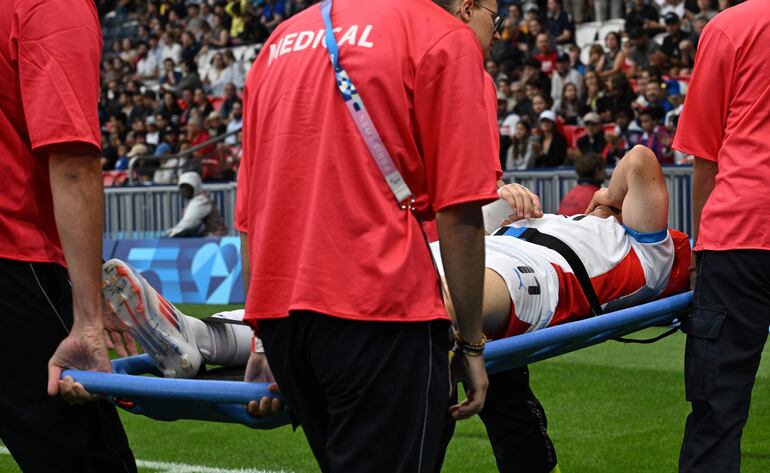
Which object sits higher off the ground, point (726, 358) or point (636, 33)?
point (636, 33)

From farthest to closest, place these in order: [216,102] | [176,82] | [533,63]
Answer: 1. [176,82]
2. [216,102]
3. [533,63]

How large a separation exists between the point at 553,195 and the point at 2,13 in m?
10.7

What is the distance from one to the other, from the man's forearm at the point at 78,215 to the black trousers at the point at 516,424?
6.06 ft

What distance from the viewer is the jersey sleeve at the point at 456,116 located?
8.02 feet

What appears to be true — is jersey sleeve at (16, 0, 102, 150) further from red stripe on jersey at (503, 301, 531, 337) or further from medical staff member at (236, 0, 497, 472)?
red stripe on jersey at (503, 301, 531, 337)

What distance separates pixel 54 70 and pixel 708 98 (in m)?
2.19

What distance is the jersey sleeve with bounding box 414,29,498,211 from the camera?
8.02 feet

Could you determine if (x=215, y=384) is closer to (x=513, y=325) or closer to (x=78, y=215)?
(x=78, y=215)

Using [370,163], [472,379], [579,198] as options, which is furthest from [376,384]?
[579,198]

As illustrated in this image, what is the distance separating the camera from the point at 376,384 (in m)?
2.44

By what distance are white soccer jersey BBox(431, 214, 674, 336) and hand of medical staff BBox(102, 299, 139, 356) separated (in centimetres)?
125

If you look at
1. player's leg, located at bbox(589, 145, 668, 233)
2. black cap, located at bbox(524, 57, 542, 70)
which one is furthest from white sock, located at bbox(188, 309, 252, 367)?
black cap, located at bbox(524, 57, 542, 70)

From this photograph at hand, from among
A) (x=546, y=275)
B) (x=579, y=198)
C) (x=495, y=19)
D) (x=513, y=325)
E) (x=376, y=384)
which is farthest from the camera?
(x=579, y=198)

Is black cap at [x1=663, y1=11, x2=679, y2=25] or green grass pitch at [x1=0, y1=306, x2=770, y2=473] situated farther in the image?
black cap at [x1=663, y1=11, x2=679, y2=25]
